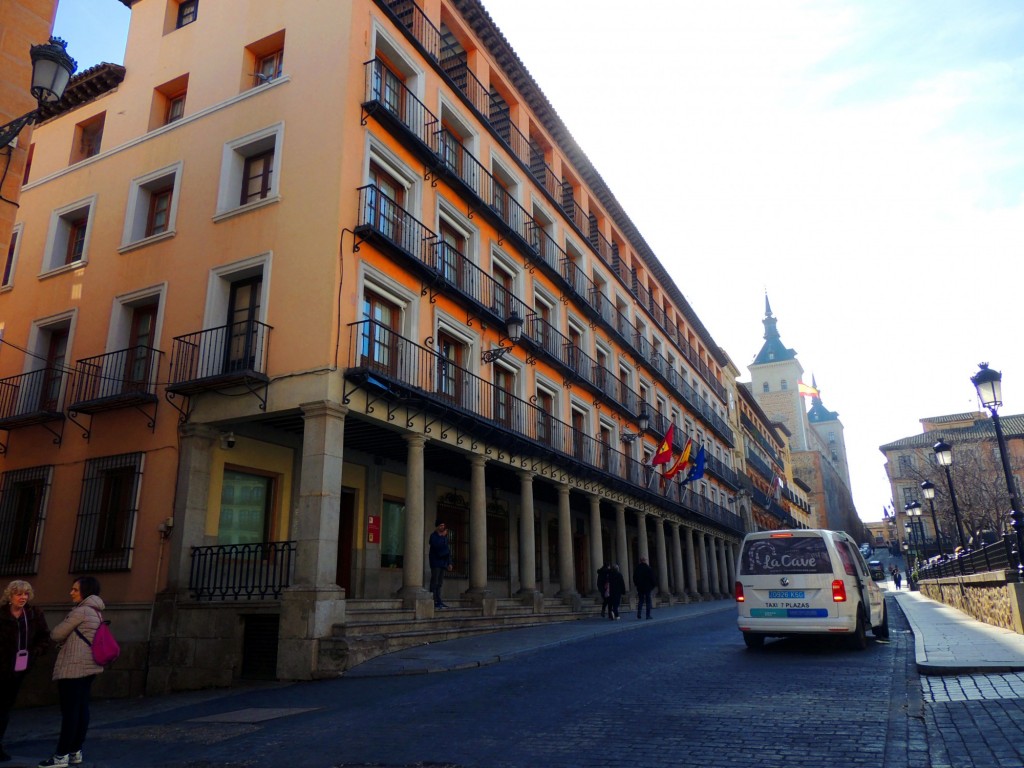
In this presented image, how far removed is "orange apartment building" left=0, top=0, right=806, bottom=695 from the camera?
1397 cm

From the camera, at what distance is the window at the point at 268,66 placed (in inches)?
688

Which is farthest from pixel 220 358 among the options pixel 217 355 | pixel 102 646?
pixel 102 646

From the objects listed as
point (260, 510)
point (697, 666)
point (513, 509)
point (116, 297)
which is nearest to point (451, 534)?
point (513, 509)

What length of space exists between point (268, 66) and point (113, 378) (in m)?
8.07

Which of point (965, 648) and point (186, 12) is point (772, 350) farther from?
point (965, 648)

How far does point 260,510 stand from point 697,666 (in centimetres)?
973

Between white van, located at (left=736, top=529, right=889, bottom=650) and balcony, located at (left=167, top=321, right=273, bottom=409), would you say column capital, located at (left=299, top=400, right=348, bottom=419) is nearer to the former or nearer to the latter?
balcony, located at (left=167, top=321, right=273, bottom=409)

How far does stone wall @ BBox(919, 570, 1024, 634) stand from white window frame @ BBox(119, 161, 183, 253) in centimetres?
1804

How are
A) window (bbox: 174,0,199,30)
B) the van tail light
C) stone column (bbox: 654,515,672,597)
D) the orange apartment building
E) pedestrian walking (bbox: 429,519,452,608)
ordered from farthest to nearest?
stone column (bbox: 654,515,672,597) < window (bbox: 174,0,199,30) < pedestrian walking (bbox: 429,519,452,608) < the orange apartment building < the van tail light

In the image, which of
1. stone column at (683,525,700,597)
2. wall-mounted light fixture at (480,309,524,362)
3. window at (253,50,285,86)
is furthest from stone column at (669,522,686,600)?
window at (253,50,285,86)

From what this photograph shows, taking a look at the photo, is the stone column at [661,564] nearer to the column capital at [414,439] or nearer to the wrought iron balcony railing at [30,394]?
the column capital at [414,439]

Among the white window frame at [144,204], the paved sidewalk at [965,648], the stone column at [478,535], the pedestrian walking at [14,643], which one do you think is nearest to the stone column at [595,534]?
the stone column at [478,535]

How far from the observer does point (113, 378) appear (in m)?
16.7

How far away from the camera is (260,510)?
15.9m
